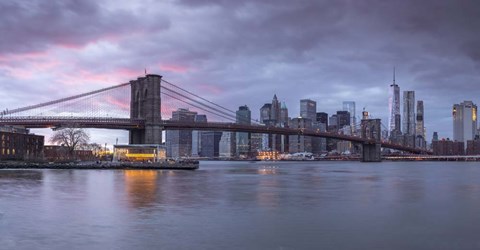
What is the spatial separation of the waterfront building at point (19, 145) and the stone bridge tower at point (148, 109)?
928 inches

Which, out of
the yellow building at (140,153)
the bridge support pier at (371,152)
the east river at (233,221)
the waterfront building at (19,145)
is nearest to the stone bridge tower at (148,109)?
the yellow building at (140,153)

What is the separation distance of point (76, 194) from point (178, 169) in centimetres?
5477

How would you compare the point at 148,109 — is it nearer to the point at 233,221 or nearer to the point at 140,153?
the point at 140,153

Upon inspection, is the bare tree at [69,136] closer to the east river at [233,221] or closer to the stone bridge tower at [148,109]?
the stone bridge tower at [148,109]

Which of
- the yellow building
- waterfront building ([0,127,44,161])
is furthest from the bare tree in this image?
the yellow building

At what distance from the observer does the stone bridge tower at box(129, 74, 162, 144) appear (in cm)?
10056

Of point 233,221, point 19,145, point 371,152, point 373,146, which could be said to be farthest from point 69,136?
point 371,152

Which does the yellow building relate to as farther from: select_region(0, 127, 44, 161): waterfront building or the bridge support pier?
the bridge support pier

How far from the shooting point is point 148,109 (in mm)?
102000

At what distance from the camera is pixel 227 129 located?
109 meters

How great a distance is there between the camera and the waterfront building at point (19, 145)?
11316 cm

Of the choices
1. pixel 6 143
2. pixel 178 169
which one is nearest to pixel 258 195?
pixel 178 169

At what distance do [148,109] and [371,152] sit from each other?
102202mm

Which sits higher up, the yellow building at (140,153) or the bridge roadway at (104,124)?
the bridge roadway at (104,124)
